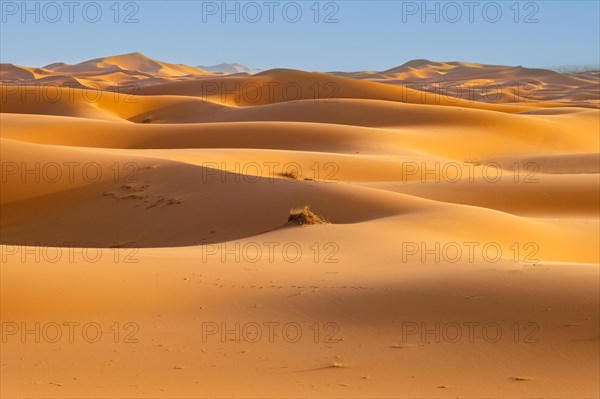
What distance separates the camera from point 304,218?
11961mm

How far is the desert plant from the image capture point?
1192 cm

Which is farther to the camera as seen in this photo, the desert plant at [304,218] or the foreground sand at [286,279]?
the desert plant at [304,218]

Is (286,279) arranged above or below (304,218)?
below

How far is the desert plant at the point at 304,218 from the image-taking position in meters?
11.9

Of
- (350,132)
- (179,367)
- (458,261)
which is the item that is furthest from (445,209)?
(350,132)

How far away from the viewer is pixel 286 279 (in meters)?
7.93

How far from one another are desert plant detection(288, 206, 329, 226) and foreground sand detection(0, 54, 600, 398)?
439mm

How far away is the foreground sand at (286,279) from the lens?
5555mm

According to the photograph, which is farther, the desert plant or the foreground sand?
the desert plant

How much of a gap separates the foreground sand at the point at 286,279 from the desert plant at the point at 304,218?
1.44 feet

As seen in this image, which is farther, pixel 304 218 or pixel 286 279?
pixel 304 218

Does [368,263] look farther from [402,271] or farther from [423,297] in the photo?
[423,297]

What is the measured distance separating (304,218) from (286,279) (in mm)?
4067

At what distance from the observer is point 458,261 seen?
8.85 meters
